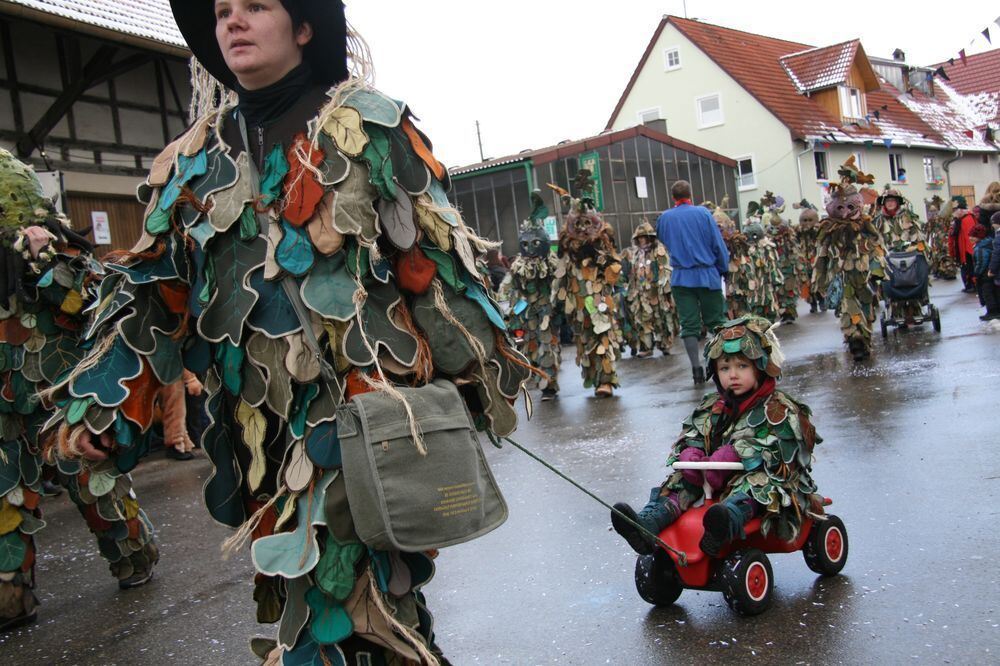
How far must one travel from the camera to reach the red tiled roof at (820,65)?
1485 inches

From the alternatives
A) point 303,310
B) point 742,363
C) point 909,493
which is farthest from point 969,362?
point 303,310

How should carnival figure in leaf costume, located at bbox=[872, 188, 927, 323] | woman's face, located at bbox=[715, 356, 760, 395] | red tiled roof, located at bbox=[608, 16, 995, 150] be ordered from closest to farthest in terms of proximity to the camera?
woman's face, located at bbox=[715, 356, 760, 395]
carnival figure in leaf costume, located at bbox=[872, 188, 927, 323]
red tiled roof, located at bbox=[608, 16, 995, 150]

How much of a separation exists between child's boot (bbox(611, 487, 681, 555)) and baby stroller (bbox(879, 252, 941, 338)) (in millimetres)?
8807

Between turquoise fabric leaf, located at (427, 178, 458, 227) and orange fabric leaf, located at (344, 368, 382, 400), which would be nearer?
orange fabric leaf, located at (344, 368, 382, 400)

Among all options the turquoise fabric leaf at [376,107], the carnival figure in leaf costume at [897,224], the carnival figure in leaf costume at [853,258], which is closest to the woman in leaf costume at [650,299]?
the carnival figure in leaf costume at [897,224]

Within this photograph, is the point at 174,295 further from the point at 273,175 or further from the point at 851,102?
the point at 851,102

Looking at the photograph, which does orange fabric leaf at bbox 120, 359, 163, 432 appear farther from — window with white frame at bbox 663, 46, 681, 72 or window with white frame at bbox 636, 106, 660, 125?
window with white frame at bbox 663, 46, 681, 72

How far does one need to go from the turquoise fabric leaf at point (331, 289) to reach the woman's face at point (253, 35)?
0.56 metres

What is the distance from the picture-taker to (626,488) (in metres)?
6.12

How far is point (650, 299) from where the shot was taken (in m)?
15.5

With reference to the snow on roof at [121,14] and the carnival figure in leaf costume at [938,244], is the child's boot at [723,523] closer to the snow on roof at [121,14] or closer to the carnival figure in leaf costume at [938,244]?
the snow on roof at [121,14]

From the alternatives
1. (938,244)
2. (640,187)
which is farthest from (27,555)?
(640,187)

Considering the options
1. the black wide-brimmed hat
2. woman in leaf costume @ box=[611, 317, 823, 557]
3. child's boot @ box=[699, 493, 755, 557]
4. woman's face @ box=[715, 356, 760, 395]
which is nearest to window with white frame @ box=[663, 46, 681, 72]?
woman in leaf costume @ box=[611, 317, 823, 557]

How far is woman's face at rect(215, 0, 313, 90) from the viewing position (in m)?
2.67
